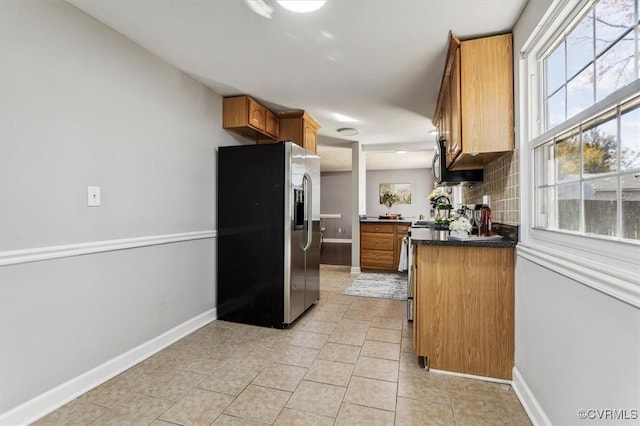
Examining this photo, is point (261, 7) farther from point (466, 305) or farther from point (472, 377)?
point (472, 377)

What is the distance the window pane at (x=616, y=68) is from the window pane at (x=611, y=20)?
0.12ft

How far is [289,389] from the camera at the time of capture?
1.78 m

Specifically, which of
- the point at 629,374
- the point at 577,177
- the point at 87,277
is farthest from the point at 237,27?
the point at 629,374

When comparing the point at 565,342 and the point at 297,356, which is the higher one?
the point at 565,342

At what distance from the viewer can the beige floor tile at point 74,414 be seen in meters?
1.51

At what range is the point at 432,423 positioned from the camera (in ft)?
4.91

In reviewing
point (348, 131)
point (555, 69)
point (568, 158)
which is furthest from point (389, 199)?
point (568, 158)

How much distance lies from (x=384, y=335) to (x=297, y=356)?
2.70 feet

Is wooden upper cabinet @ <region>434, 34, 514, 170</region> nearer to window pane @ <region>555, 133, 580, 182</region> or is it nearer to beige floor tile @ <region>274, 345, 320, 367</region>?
window pane @ <region>555, 133, 580, 182</region>

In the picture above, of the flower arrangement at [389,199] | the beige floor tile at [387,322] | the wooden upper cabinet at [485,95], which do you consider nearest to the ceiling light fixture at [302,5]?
the wooden upper cabinet at [485,95]

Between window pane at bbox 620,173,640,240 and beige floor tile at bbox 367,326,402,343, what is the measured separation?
6.03ft

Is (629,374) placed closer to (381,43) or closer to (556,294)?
(556,294)

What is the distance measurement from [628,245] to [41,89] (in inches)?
104

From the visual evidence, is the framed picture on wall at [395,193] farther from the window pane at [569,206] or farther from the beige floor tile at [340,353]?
the window pane at [569,206]
